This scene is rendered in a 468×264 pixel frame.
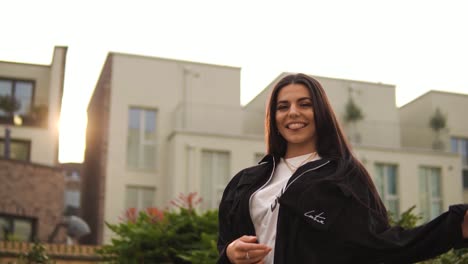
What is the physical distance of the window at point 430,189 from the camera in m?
31.5

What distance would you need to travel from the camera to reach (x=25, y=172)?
24.7 m

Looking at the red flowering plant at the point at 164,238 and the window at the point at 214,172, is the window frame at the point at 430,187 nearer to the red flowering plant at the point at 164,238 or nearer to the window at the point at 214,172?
the window at the point at 214,172

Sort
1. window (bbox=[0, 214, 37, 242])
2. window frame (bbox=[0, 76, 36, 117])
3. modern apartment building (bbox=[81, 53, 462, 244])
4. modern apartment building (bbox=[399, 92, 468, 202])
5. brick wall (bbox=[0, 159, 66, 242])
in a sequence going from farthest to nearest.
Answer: modern apartment building (bbox=[399, 92, 468, 202]), window frame (bbox=[0, 76, 36, 117]), modern apartment building (bbox=[81, 53, 462, 244]), window (bbox=[0, 214, 37, 242]), brick wall (bbox=[0, 159, 66, 242])

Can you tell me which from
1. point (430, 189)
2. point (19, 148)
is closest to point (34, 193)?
point (19, 148)

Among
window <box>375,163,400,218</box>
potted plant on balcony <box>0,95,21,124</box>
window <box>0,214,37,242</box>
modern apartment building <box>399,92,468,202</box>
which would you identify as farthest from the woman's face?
modern apartment building <box>399,92,468,202</box>

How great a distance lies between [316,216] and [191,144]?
26020 millimetres

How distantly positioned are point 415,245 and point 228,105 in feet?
91.3

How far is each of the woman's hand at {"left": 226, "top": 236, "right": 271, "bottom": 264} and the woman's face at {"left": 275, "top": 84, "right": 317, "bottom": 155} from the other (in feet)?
1.60

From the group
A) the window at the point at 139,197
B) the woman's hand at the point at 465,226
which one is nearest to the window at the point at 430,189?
the window at the point at 139,197

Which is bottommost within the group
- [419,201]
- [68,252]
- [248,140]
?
[68,252]

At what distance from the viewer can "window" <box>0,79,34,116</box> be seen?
30.2 m

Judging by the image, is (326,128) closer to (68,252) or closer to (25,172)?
(68,252)

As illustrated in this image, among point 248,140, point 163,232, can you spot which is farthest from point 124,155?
point 163,232

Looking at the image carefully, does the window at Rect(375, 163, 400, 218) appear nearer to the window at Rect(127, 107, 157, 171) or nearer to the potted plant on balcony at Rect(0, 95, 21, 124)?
the window at Rect(127, 107, 157, 171)
